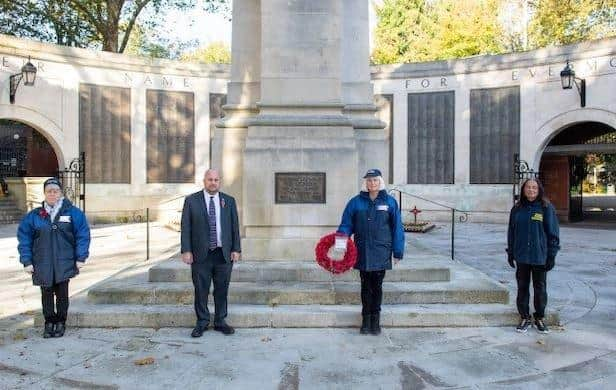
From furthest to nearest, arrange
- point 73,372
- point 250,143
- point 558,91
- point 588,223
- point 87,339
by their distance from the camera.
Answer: point 588,223 → point 558,91 → point 250,143 → point 87,339 → point 73,372

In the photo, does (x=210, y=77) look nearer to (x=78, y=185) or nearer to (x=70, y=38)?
(x=78, y=185)

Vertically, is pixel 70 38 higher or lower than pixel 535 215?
higher

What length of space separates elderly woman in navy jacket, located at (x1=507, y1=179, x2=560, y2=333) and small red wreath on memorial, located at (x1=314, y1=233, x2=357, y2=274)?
1690 mm

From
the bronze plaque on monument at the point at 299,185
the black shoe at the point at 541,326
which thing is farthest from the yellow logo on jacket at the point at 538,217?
the bronze plaque on monument at the point at 299,185

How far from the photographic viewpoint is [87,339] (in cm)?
523

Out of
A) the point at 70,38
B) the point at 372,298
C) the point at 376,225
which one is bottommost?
the point at 372,298

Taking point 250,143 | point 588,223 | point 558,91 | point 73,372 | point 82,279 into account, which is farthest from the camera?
point 588,223

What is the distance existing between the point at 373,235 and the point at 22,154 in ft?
77.6

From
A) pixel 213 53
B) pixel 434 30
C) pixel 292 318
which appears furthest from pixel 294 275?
pixel 213 53

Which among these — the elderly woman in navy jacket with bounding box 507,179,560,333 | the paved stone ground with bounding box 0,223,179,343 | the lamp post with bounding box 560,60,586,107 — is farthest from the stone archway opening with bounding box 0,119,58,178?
the elderly woman in navy jacket with bounding box 507,179,560,333

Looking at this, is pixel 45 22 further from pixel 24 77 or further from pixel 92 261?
pixel 92 261

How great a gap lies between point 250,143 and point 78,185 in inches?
474

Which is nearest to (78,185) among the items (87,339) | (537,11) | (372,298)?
(87,339)

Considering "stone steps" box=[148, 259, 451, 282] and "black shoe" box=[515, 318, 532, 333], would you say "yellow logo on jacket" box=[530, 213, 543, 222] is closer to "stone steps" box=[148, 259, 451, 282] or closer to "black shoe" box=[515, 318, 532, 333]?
"black shoe" box=[515, 318, 532, 333]
